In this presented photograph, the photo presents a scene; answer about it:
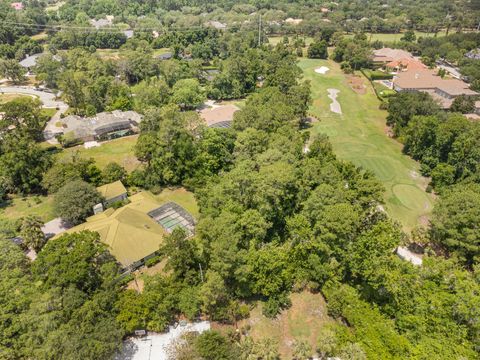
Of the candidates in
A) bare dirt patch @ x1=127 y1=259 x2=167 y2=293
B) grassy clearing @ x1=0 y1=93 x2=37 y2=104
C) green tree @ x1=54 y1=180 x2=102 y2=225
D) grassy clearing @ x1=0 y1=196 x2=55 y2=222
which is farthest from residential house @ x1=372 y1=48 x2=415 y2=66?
grassy clearing @ x1=0 y1=93 x2=37 y2=104

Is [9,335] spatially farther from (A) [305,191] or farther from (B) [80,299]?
(A) [305,191]

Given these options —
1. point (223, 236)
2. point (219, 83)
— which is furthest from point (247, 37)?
point (223, 236)

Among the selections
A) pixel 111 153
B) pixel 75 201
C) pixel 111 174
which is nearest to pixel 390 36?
pixel 111 153

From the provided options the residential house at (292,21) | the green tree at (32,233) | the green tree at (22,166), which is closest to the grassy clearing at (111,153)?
the green tree at (22,166)

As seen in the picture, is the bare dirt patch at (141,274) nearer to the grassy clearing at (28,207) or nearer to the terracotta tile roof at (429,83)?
the grassy clearing at (28,207)

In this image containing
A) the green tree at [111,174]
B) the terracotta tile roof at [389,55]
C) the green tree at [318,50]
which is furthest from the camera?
the green tree at [318,50]

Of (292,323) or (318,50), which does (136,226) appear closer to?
(292,323)

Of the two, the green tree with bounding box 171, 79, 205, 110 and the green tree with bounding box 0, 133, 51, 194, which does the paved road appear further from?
the green tree with bounding box 171, 79, 205, 110
